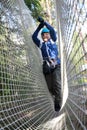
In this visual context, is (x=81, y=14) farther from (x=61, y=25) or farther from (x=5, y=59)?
(x=5, y=59)

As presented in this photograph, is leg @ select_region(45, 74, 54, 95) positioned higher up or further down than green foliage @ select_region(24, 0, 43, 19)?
further down

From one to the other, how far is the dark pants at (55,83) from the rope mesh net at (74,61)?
29.0 inches

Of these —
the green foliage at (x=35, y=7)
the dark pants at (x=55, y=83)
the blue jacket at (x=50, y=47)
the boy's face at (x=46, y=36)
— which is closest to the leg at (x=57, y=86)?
the dark pants at (x=55, y=83)

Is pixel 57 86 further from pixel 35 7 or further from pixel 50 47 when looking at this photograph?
pixel 35 7

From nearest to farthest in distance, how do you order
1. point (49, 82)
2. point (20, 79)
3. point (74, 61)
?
A: point (74, 61) < point (20, 79) < point (49, 82)

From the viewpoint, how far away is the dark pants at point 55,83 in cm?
330

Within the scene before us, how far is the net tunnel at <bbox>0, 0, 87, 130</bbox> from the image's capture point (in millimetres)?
2381

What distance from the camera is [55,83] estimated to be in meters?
3.35

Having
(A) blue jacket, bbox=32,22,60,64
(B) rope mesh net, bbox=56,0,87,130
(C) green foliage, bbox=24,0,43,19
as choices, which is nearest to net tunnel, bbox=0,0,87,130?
(B) rope mesh net, bbox=56,0,87,130

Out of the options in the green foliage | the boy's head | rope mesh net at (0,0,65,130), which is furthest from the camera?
the green foliage

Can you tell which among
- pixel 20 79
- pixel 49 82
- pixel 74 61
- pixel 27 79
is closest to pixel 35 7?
pixel 49 82

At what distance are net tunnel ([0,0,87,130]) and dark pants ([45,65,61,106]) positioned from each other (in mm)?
55

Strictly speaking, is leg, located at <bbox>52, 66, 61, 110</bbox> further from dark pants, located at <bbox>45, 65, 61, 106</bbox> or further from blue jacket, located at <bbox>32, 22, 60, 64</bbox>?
Answer: blue jacket, located at <bbox>32, 22, 60, 64</bbox>

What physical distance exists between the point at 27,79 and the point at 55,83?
10.6 inches
